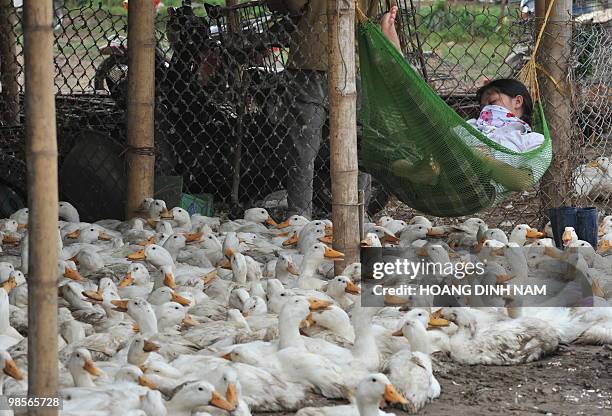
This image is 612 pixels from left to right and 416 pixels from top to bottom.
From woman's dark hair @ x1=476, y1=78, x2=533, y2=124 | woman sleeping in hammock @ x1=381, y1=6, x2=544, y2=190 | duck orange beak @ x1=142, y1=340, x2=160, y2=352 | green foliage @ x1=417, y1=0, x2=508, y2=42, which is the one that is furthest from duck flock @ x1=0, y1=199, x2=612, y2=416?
green foliage @ x1=417, y1=0, x2=508, y2=42

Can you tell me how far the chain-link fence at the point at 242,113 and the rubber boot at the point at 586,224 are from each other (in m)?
0.41

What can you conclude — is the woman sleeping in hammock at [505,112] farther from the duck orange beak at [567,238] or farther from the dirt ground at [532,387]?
the dirt ground at [532,387]

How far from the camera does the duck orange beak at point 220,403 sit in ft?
12.0

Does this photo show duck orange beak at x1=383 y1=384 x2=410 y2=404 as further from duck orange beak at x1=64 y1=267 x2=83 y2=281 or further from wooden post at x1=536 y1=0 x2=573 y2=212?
wooden post at x1=536 y1=0 x2=573 y2=212

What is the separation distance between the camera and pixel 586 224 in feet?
20.7

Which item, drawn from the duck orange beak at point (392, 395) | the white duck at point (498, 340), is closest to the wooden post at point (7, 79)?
the white duck at point (498, 340)

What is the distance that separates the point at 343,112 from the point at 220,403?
81.1 inches

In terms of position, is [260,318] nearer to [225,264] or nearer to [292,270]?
[292,270]

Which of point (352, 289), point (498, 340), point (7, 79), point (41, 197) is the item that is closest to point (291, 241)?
point (352, 289)

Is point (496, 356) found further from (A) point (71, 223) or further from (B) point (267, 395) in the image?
(A) point (71, 223)

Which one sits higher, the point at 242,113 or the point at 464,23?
the point at 464,23

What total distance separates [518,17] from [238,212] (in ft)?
7.89

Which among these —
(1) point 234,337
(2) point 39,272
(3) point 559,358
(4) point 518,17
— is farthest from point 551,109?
(2) point 39,272

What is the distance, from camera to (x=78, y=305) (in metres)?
5.22
